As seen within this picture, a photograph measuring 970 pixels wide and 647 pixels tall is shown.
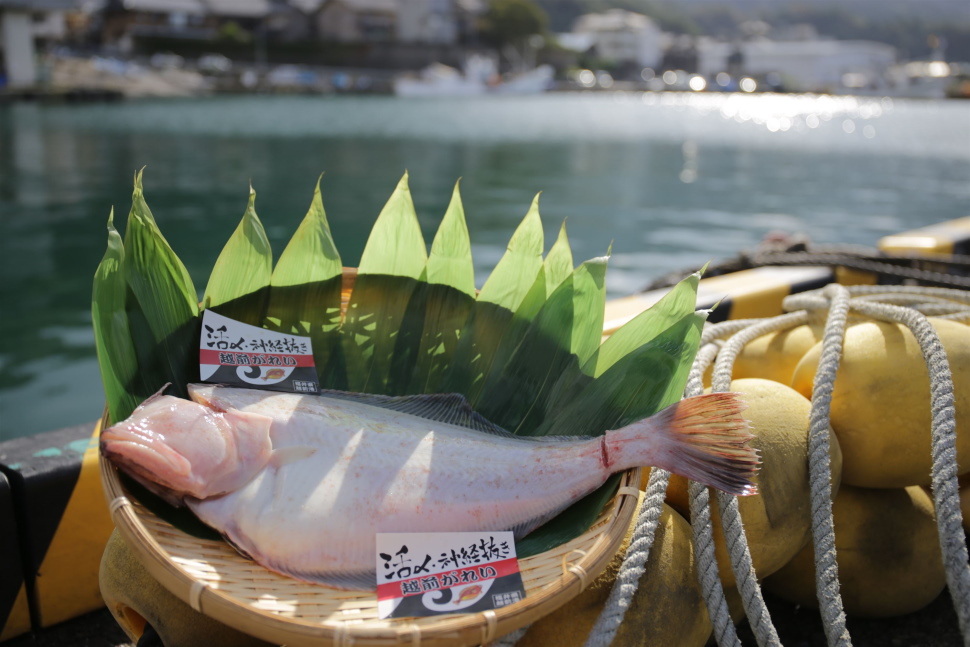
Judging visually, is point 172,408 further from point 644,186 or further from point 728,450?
point 644,186

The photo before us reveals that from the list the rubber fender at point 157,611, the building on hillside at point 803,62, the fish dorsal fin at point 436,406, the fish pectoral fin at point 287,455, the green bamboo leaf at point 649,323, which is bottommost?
the building on hillside at point 803,62

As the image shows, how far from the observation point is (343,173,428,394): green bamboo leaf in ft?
6.11

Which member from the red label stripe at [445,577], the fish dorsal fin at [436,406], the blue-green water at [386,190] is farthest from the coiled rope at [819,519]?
the blue-green water at [386,190]

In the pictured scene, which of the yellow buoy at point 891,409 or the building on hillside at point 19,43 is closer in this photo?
the yellow buoy at point 891,409

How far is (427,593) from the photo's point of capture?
1.29 m

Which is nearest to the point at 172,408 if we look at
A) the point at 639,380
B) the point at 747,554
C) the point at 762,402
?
the point at 639,380

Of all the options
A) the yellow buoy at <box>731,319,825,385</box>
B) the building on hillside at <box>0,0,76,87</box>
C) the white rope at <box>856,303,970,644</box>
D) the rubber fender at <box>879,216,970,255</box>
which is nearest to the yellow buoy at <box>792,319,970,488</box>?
the white rope at <box>856,303,970,644</box>

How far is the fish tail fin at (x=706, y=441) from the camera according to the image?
1431mm

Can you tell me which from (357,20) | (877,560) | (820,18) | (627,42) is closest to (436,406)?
(877,560)

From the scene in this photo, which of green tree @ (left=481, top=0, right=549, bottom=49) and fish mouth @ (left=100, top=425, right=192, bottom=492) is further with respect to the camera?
green tree @ (left=481, top=0, right=549, bottom=49)

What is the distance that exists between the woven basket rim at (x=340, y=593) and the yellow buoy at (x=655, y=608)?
0.53 ft

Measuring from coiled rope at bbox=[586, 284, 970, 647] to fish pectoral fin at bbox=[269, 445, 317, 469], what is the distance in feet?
2.07

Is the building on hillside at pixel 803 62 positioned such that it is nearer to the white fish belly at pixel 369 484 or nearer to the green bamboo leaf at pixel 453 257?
the green bamboo leaf at pixel 453 257

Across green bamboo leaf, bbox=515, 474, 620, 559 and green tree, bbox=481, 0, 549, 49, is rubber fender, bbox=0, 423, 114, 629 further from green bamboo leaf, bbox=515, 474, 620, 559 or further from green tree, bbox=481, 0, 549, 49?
green tree, bbox=481, 0, 549, 49
